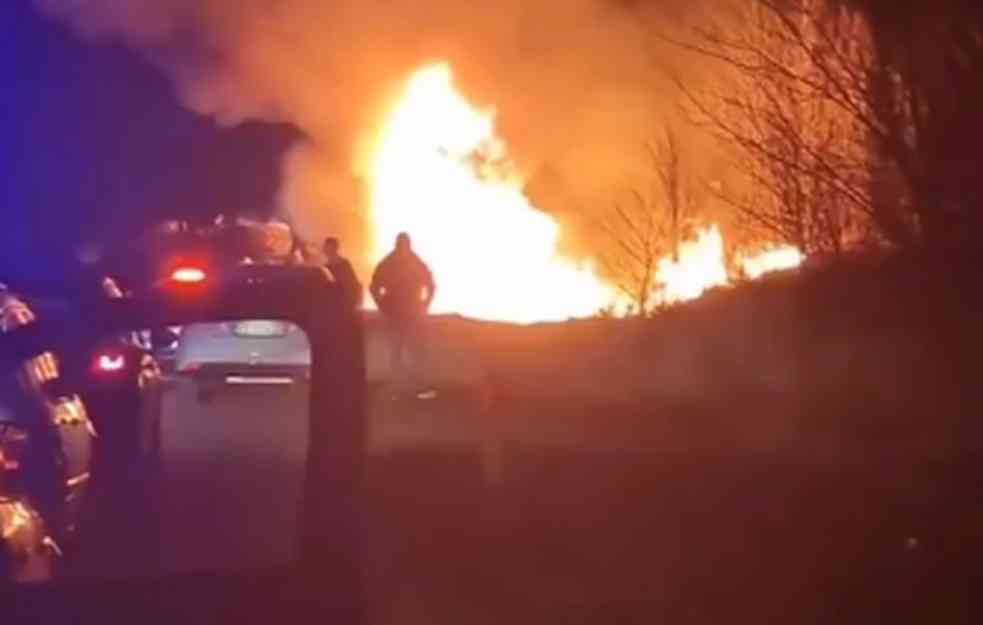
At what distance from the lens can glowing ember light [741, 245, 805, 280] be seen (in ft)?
65.0

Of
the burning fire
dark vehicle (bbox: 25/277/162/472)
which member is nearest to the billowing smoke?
the burning fire

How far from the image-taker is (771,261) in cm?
2142

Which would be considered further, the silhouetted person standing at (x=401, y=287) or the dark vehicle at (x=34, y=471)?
the silhouetted person standing at (x=401, y=287)

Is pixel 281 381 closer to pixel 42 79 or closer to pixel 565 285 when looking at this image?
pixel 565 285

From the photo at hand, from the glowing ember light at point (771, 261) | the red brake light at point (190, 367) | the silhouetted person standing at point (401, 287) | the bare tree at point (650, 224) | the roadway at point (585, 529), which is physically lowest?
the roadway at point (585, 529)

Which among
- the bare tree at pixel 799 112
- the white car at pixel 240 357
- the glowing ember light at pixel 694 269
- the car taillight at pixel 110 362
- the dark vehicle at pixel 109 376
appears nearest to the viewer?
the dark vehicle at pixel 109 376

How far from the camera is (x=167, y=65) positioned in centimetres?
3388

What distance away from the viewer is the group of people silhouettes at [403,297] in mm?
25125

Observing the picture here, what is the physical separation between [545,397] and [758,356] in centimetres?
235

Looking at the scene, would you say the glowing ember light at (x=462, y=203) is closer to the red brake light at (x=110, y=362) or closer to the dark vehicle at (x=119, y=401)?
the dark vehicle at (x=119, y=401)

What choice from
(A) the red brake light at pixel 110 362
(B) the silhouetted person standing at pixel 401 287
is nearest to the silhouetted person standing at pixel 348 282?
(A) the red brake light at pixel 110 362

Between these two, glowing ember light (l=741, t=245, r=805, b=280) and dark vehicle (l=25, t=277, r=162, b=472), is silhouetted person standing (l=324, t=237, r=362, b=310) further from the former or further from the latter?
glowing ember light (l=741, t=245, r=805, b=280)

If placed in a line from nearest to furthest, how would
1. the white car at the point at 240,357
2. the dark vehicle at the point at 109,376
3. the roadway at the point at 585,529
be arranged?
the dark vehicle at the point at 109,376 → the roadway at the point at 585,529 → the white car at the point at 240,357

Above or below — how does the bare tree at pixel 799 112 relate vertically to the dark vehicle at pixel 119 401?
above
